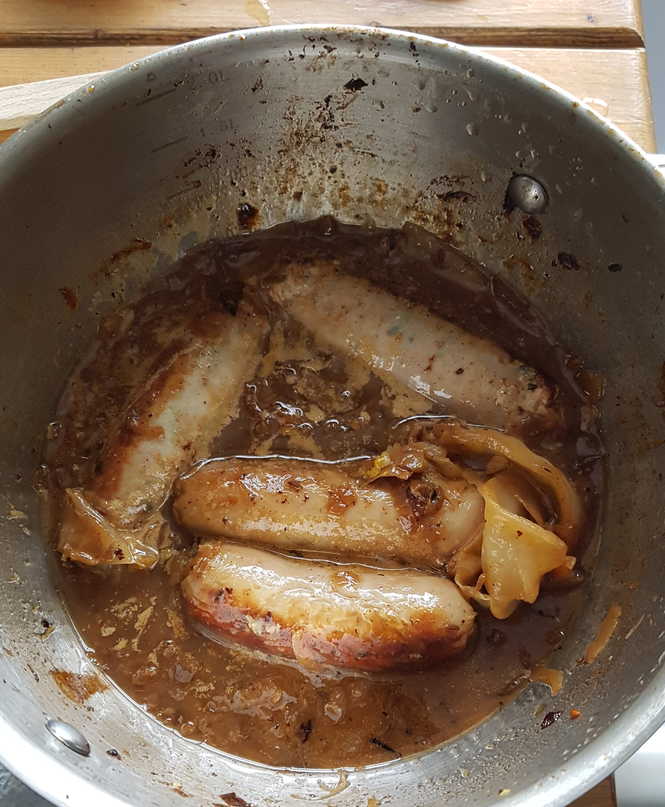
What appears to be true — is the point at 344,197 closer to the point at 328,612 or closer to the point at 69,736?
the point at 328,612

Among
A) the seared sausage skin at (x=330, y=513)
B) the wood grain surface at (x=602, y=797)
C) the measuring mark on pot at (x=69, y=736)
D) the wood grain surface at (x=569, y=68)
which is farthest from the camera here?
the wood grain surface at (x=569, y=68)

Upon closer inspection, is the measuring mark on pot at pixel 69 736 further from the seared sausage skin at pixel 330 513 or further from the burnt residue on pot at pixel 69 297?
the burnt residue on pot at pixel 69 297

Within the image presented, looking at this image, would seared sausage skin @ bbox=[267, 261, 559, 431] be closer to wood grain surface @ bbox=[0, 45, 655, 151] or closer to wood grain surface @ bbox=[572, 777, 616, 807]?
wood grain surface @ bbox=[0, 45, 655, 151]

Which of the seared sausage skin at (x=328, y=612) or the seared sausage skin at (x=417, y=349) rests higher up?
the seared sausage skin at (x=417, y=349)

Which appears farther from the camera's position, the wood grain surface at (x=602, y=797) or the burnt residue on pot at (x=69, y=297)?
the burnt residue on pot at (x=69, y=297)

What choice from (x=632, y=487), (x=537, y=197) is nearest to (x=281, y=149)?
(x=537, y=197)

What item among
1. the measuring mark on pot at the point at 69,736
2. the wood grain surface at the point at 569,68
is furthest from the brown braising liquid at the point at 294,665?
the wood grain surface at the point at 569,68

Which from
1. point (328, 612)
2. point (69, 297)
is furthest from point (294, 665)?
point (69, 297)
